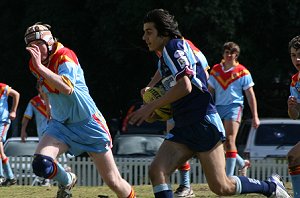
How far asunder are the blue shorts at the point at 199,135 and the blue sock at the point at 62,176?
1327mm

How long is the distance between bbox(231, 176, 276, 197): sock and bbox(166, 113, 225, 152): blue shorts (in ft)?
2.14

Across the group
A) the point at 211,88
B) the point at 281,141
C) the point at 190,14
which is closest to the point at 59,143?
the point at 211,88

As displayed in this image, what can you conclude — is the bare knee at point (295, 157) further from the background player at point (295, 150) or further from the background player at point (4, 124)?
the background player at point (4, 124)

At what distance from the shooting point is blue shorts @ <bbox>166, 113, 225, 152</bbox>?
8.65m

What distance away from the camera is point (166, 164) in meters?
8.61

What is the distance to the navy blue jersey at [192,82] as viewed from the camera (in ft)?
27.8

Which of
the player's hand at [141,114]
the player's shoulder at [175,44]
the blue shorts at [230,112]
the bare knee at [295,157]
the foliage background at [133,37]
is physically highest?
Answer: the foliage background at [133,37]

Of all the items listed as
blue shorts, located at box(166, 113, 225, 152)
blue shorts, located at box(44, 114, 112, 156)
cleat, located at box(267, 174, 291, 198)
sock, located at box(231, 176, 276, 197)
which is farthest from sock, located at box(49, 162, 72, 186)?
cleat, located at box(267, 174, 291, 198)

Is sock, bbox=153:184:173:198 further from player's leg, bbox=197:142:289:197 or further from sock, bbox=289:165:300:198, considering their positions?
sock, bbox=289:165:300:198

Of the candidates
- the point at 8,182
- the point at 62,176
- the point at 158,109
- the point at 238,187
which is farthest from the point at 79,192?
the point at 158,109

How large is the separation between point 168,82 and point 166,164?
0.73m

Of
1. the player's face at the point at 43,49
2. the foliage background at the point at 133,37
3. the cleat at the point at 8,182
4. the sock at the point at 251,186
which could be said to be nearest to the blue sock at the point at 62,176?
the player's face at the point at 43,49

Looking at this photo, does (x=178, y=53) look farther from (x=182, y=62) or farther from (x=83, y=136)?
(x=83, y=136)

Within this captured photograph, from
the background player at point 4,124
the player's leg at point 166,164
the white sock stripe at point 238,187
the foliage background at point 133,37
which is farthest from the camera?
the foliage background at point 133,37
